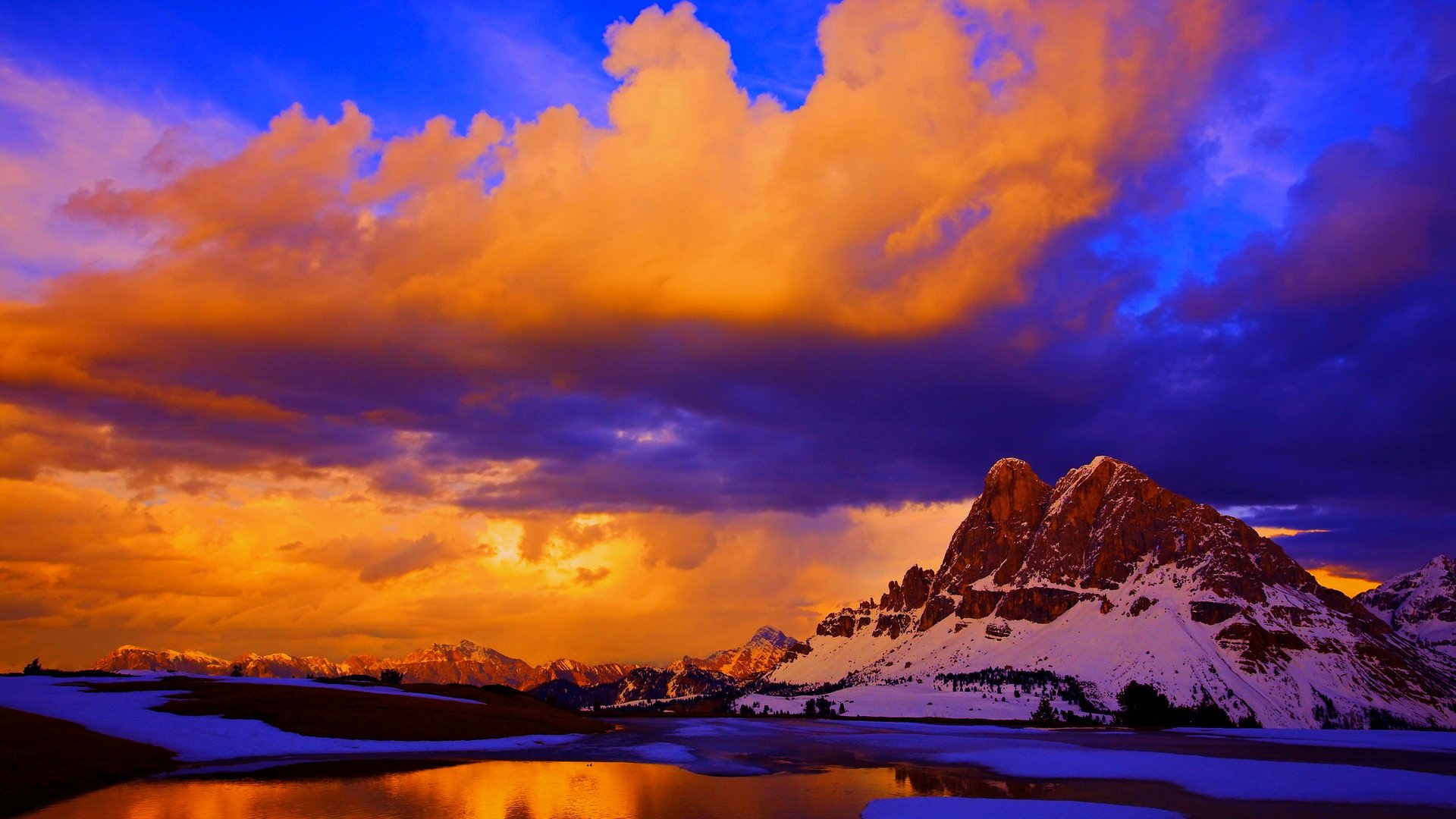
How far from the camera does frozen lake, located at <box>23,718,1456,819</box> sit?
55000mm

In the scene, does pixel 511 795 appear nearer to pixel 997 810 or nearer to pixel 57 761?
pixel 997 810

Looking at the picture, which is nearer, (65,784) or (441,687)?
(65,784)

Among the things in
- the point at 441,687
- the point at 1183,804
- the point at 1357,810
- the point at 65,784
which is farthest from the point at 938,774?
the point at 441,687

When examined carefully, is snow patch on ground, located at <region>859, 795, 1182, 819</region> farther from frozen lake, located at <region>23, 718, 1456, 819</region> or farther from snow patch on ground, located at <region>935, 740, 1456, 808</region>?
snow patch on ground, located at <region>935, 740, 1456, 808</region>

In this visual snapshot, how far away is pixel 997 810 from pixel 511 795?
30289 mm

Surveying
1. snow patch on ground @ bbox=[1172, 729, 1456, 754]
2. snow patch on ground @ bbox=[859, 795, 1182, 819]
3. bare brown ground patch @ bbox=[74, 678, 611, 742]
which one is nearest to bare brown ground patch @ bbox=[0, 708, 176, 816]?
bare brown ground patch @ bbox=[74, 678, 611, 742]

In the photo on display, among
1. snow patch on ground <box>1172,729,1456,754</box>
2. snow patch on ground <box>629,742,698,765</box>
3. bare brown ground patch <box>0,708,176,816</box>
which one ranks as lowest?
snow patch on ground <box>1172,729,1456,754</box>

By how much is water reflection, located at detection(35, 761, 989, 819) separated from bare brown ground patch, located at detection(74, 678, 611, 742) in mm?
27576

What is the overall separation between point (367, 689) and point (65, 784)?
236 feet

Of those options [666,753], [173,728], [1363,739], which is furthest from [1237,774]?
[173,728]

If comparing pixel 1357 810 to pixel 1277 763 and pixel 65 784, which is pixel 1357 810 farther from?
pixel 65 784

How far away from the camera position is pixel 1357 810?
56.7 m

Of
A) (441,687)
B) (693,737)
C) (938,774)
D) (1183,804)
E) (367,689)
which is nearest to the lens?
(1183,804)

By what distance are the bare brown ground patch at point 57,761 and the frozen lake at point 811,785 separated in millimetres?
2761
